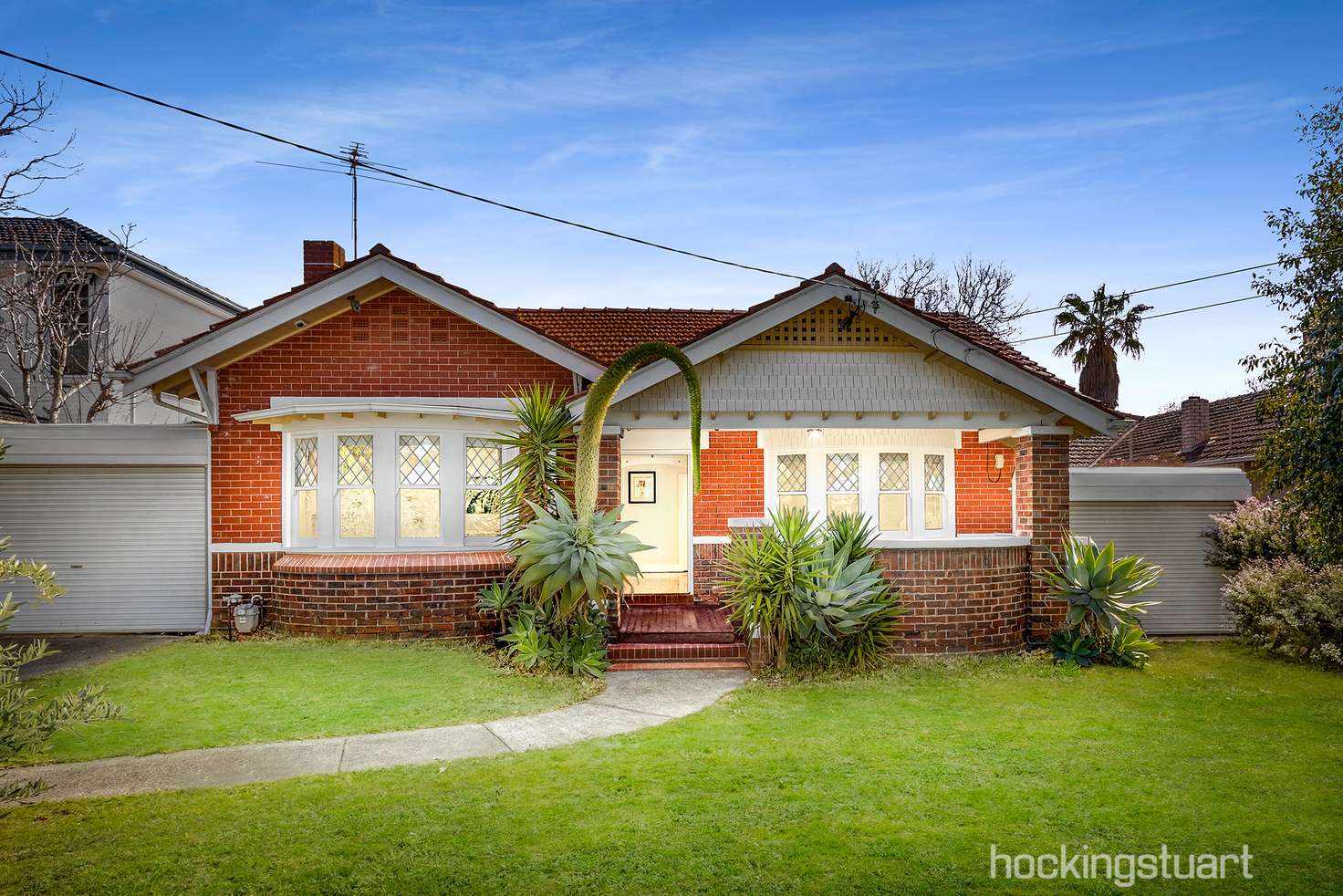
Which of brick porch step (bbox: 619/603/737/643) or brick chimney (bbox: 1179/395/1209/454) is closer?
brick porch step (bbox: 619/603/737/643)

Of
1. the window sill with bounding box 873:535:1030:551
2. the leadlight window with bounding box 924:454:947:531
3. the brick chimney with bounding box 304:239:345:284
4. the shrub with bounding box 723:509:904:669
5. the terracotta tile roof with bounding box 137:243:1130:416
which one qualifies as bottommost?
the shrub with bounding box 723:509:904:669

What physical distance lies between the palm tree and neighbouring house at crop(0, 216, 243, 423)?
87.0ft

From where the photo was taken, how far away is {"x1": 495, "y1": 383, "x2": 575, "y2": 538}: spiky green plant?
10016 mm

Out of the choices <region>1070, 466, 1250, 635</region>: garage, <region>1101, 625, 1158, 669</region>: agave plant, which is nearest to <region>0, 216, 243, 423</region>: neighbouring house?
<region>1101, 625, 1158, 669</region>: agave plant

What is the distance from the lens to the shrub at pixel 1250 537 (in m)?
11.1

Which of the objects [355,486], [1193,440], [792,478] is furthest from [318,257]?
[1193,440]

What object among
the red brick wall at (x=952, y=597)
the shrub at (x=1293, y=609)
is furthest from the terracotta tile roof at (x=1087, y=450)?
the red brick wall at (x=952, y=597)

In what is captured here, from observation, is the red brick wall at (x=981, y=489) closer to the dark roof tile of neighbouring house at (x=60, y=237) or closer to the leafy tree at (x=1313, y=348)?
the leafy tree at (x=1313, y=348)

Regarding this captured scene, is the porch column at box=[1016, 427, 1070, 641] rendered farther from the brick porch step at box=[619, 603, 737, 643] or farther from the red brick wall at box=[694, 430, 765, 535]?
the brick porch step at box=[619, 603, 737, 643]

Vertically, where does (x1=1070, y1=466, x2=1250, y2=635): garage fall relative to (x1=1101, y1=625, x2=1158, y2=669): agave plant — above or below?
above

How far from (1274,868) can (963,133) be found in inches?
566

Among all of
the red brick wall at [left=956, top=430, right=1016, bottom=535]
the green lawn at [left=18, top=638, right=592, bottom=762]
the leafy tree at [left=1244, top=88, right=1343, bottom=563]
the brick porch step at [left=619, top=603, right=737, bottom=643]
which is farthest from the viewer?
the red brick wall at [left=956, top=430, right=1016, bottom=535]

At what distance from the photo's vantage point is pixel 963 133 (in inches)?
616

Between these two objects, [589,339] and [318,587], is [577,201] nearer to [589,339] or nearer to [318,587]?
[589,339]
